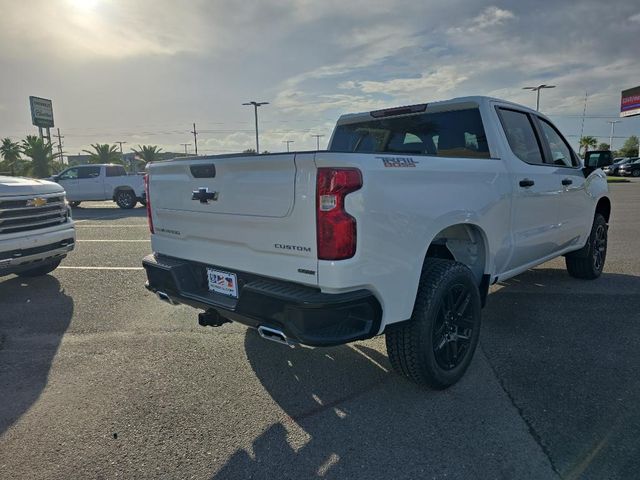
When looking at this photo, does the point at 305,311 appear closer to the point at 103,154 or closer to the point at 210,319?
the point at 210,319

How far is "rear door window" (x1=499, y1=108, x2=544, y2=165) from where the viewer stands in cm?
390

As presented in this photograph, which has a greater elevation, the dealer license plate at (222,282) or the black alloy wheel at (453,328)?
the dealer license plate at (222,282)

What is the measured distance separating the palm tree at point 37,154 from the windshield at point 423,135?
122 feet

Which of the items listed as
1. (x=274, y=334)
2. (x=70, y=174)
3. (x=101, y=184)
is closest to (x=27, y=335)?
(x=274, y=334)

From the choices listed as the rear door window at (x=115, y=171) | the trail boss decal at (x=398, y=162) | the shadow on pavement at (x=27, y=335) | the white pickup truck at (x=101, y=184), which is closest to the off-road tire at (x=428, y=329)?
the trail boss decal at (x=398, y=162)

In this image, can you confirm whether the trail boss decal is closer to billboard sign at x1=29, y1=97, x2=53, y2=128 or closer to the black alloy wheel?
the black alloy wheel

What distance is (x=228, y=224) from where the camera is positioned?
2865 millimetres

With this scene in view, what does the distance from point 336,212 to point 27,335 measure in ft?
11.6

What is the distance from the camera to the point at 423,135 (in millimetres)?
4125

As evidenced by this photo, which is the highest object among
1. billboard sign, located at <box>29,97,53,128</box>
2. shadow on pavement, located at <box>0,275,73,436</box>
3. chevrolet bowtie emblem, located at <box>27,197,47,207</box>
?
billboard sign, located at <box>29,97,53,128</box>

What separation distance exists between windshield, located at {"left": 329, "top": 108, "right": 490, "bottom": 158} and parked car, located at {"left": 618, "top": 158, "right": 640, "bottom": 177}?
4118cm

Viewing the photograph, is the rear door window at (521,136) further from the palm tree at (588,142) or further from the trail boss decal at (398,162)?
the palm tree at (588,142)

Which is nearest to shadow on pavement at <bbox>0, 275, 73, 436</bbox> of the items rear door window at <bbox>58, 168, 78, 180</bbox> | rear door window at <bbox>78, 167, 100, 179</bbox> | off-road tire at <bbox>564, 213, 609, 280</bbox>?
off-road tire at <bbox>564, 213, 609, 280</bbox>

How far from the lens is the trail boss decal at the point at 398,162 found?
247 cm
